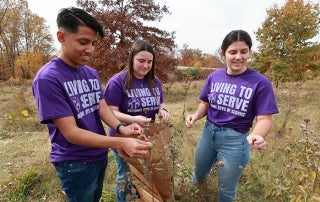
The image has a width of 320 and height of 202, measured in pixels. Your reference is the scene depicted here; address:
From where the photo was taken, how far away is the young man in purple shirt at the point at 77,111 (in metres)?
1.55

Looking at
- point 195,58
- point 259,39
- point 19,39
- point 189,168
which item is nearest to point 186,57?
point 195,58

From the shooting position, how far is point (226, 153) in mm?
2273

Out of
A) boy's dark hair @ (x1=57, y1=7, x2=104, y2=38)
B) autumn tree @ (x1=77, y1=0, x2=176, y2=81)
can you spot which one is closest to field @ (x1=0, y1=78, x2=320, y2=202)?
boy's dark hair @ (x1=57, y1=7, x2=104, y2=38)

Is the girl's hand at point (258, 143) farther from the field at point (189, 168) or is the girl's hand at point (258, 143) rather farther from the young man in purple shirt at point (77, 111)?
the young man in purple shirt at point (77, 111)

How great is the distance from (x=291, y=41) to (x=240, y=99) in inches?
533

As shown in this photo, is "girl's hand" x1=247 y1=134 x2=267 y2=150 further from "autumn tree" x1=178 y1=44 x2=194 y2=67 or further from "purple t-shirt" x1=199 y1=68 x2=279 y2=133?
"autumn tree" x1=178 y1=44 x2=194 y2=67

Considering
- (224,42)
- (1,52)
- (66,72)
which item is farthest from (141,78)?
(1,52)

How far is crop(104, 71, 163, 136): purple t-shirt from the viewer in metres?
2.48

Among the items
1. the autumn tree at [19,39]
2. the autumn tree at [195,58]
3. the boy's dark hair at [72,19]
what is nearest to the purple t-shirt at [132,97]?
the boy's dark hair at [72,19]

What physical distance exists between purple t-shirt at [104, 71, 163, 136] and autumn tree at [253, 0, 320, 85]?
41.8 ft

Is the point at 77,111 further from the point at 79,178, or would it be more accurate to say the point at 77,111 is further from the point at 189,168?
the point at 189,168

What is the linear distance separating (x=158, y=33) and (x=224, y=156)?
1227 centimetres

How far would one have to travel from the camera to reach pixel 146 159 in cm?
162

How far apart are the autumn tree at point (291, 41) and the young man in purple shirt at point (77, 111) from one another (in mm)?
13476
